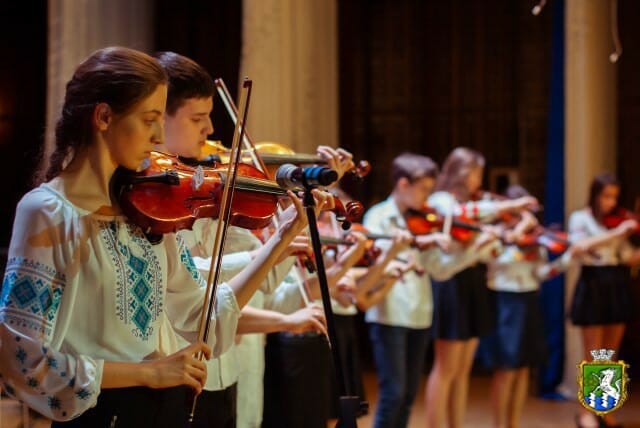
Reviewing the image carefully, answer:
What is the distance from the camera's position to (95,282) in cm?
175

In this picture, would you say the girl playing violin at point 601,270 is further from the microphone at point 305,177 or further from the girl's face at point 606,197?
the microphone at point 305,177

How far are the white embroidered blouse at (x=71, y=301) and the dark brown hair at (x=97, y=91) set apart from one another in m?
0.12

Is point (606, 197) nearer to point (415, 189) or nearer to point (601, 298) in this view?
point (601, 298)

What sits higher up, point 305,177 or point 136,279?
point 305,177

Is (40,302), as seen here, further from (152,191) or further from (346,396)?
(346,396)

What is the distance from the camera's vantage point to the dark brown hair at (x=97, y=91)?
5.90 feet

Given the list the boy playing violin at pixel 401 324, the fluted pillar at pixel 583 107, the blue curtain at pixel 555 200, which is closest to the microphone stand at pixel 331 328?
the boy playing violin at pixel 401 324

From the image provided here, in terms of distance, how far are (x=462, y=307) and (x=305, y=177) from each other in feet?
10.3

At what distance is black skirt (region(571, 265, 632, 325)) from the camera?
20.2ft

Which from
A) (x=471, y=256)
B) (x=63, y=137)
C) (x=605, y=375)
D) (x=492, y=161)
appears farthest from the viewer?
(x=492, y=161)

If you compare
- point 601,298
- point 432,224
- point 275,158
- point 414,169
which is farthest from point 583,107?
point 275,158

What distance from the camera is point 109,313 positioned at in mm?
1754

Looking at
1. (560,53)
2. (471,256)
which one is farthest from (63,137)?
(560,53)

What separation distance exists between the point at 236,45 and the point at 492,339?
13.6ft
